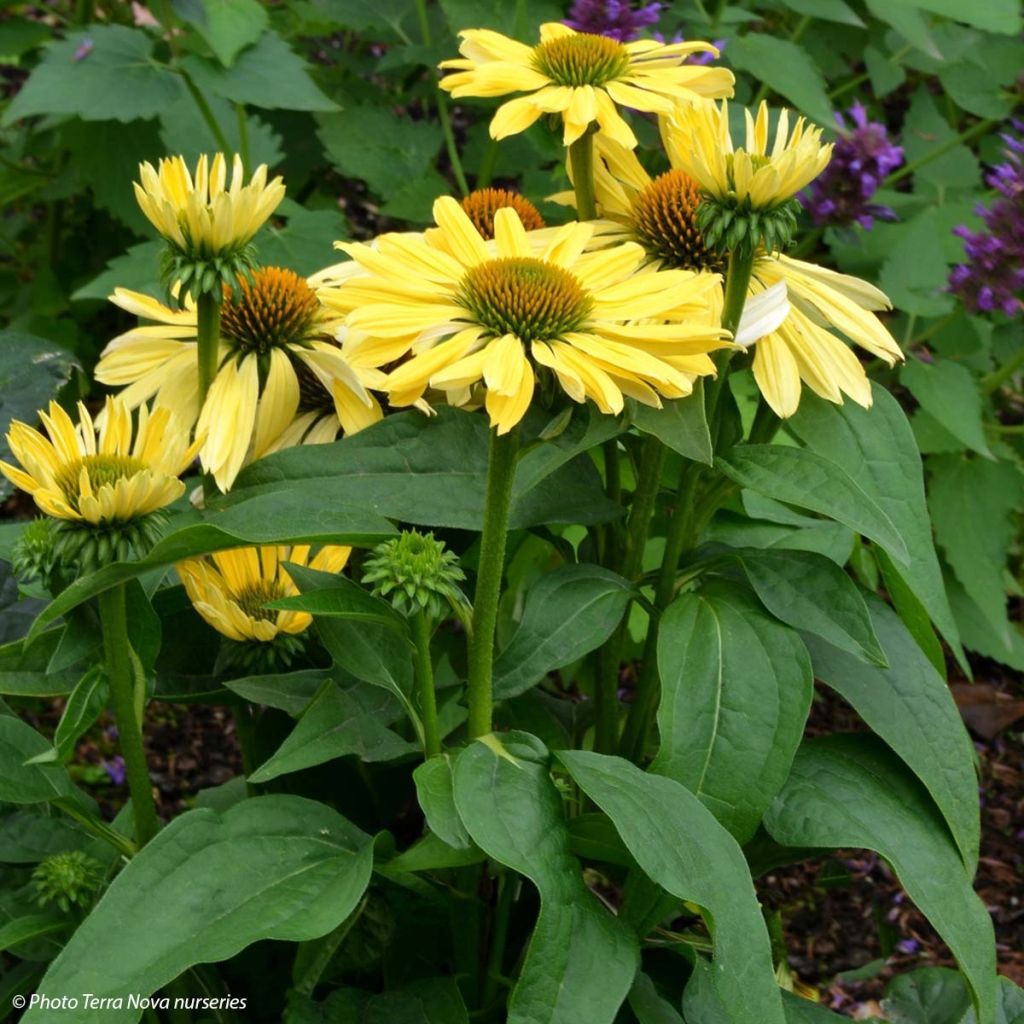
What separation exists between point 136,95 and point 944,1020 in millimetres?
1585

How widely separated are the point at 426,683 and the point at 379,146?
1.39 meters

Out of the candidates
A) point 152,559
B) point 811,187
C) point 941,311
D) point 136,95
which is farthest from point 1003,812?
point 136,95

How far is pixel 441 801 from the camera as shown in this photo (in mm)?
920

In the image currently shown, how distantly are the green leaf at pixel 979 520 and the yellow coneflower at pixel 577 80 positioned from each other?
107 centimetres

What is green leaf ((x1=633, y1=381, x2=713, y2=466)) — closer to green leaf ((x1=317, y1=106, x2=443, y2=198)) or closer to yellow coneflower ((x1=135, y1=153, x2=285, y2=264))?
yellow coneflower ((x1=135, y1=153, x2=285, y2=264))

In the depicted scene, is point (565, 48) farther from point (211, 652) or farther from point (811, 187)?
point (811, 187)

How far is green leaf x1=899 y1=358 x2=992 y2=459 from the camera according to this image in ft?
6.31

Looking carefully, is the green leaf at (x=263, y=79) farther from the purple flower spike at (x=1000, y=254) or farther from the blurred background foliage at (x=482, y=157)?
the purple flower spike at (x=1000, y=254)

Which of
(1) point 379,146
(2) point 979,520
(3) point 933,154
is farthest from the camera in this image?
(3) point 933,154

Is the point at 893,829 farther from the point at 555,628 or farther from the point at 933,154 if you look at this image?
the point at 933,154

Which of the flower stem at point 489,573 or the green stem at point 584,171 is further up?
the green stem at point 584,171

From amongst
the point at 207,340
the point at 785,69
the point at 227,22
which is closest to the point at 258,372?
the point at 207,340

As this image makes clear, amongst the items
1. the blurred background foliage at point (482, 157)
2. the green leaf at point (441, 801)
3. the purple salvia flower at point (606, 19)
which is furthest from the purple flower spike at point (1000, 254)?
the green leaf at point (441, 801)

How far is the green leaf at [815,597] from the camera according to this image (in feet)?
3.37
